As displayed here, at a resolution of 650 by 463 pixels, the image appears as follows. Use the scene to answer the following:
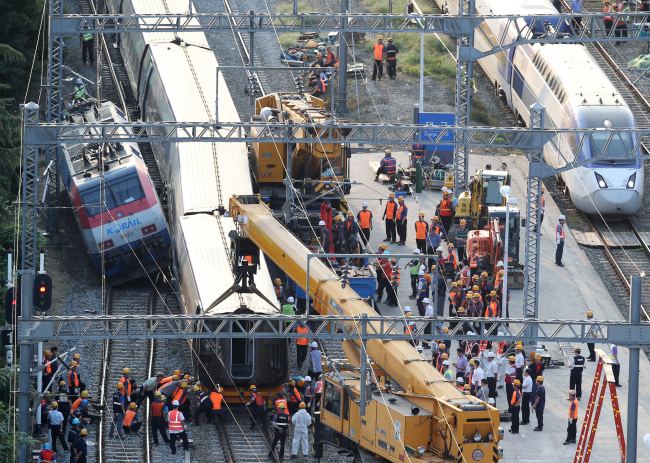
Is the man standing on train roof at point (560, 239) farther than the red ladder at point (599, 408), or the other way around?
the man standing on train roof at point (560, 239)

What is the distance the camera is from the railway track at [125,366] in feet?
99.2

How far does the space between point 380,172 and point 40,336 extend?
67.0 ft

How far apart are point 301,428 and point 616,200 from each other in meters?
16.5

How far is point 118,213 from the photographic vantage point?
126 ft

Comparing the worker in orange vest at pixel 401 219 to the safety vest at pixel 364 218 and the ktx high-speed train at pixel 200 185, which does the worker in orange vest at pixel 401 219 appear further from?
the ktx high-speed train at pixel 200 185

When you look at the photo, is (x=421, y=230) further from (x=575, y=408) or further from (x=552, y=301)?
(x=575, y=408)

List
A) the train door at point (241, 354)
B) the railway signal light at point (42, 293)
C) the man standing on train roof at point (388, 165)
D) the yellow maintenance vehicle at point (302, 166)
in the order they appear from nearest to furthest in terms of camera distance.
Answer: the railway signal light at point (42, 293) → the train door at point (241, 354) → the yellow maintenance vehicle at point (302, 166) → the man standing on train roof at point (388, 165)

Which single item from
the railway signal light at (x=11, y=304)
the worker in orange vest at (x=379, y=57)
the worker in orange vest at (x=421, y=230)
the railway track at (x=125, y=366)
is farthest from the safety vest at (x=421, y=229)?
the railway signal light at (x=11, y=304)

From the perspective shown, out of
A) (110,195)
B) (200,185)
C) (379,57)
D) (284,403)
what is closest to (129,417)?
(284,403)

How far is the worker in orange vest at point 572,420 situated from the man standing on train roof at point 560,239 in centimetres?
954

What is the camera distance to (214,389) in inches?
Result: 1273

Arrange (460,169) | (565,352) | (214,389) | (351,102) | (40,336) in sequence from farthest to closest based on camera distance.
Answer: (351,102), (460,169), (565,352), (214,389), (40,336)

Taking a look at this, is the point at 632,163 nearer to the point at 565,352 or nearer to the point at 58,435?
the point at 565,352

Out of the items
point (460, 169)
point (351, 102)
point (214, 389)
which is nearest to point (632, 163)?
point (460, 169)
